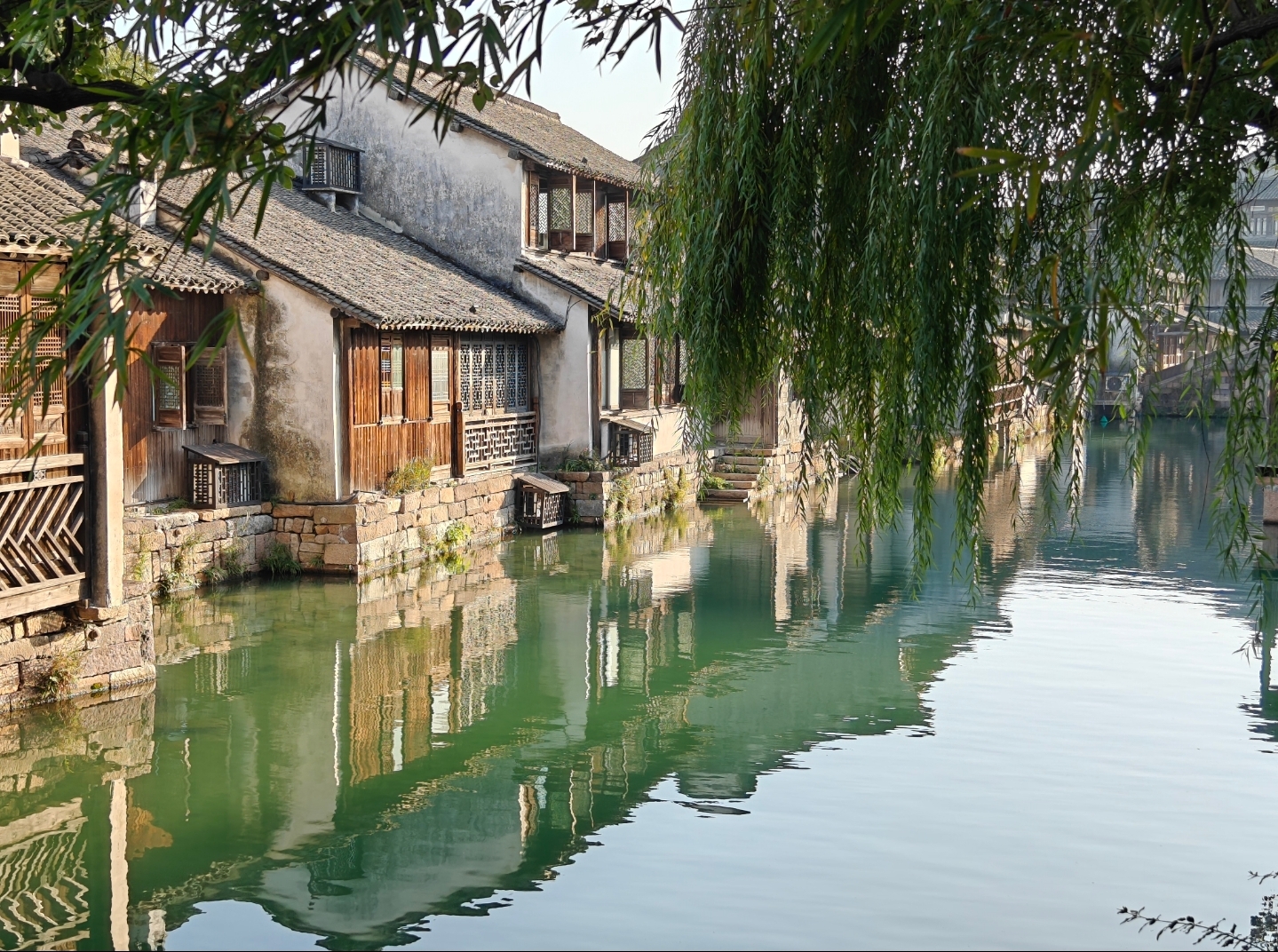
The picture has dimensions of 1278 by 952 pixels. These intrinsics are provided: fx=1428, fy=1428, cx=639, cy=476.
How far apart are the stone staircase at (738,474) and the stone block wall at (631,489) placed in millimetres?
664

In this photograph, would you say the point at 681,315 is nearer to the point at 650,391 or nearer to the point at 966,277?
the point at 966,277

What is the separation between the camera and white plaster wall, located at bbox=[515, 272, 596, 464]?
2359cm

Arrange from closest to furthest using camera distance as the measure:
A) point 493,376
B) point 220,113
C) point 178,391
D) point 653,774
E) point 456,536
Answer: point 220,113 < point 653,774 < point 178,391 < point 456,536 < point 493,376

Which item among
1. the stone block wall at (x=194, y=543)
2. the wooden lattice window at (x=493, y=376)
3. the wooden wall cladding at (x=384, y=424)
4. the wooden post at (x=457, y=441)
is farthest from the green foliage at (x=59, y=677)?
the wooden lattice window at (x=493, y=376)

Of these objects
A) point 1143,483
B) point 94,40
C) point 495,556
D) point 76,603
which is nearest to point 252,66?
point 94,40

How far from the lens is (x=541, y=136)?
85.6ft

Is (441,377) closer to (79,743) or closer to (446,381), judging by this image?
(446,381)

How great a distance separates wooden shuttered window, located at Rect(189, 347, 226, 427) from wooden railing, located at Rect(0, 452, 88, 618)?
Result: 6.67 metres

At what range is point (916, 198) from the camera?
5840 mm

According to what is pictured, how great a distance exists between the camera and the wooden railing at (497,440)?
70.5 feet

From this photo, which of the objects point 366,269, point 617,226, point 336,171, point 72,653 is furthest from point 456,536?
point 617,226

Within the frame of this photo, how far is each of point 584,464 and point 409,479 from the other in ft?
15.7

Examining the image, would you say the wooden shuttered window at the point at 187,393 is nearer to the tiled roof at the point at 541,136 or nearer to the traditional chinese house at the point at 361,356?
the traditional chinese house at the point at 361,356

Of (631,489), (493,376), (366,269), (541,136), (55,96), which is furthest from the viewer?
(541,136)
